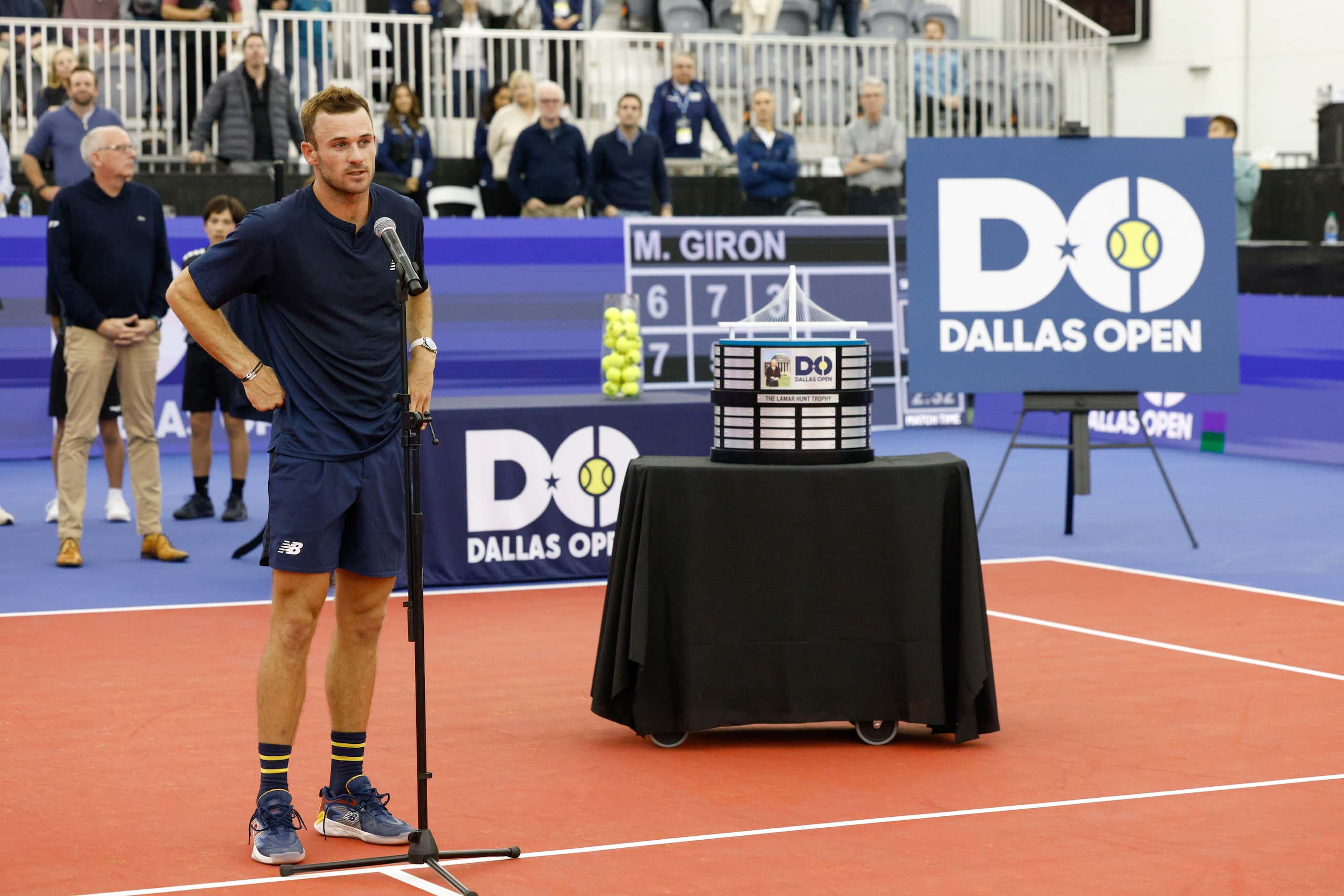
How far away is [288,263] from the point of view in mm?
4688

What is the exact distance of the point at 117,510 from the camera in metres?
11.7

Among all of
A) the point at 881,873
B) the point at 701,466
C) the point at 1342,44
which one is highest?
the point at 1342,44

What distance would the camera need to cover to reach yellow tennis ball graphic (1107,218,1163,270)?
10.5m

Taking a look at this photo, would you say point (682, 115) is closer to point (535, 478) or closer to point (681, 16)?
point (681, 16)

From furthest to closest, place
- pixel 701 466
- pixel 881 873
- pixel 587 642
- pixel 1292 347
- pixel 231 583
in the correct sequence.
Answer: pixel 1292 347 < pixel 231 583 < pixel 587 642 < pixel 701 466 < pixel 881 873

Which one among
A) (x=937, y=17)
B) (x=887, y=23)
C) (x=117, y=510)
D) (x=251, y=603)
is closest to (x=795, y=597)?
(x=251, y=603)

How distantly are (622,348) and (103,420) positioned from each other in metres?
3.31

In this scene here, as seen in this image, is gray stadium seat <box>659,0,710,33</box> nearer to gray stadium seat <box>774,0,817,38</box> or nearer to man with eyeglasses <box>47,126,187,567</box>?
gray stadium seat <box>774,0,817,38</box>

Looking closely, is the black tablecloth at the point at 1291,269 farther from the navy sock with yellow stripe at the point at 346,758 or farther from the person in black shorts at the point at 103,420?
the navy sock with yellow stripe at the point at 346,758

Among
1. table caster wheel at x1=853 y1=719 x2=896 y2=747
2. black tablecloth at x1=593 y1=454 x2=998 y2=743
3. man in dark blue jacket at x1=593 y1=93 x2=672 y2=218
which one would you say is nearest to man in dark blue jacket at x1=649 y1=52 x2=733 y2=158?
man in dark blue jacket at x1=593 y1=93 x2=672 y2=218

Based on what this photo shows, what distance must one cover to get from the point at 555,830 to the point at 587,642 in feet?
9.41

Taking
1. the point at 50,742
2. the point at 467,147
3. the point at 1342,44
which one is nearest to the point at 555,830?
the point at 50,742

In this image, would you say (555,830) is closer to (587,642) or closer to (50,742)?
(50,742)

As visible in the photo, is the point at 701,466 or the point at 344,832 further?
the point at 701,466
